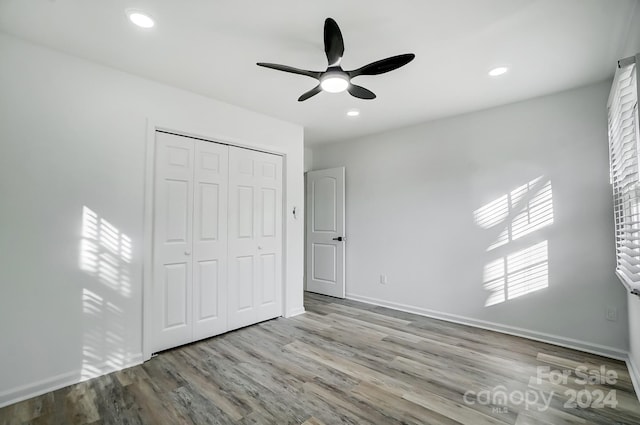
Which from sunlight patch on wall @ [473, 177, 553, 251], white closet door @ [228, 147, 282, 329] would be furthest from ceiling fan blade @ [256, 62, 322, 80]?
sunlight patch on wall @ [473, 177, 553, 251]

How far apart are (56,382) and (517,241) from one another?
14.2 ft

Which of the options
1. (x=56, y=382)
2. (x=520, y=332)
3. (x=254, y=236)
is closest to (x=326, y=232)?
(x=254, y=236)

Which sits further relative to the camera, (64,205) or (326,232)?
(326,232)

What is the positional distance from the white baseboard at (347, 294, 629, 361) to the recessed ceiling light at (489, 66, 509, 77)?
8.55ft

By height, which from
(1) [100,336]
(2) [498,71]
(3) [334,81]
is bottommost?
(1) [100,336]

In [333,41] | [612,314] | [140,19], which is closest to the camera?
[333,41]

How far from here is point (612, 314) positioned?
2.71 m

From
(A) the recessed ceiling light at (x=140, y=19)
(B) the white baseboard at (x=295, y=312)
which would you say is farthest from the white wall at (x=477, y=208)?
(A) the recessed ceiling light at (x=140, y=19)

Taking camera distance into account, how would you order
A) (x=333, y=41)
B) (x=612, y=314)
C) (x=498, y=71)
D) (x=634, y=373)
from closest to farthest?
(x=333, y=41) < (x=634, y=373) < (x=498, y=71) < (x=612, y=314)

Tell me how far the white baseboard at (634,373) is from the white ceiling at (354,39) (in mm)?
2414

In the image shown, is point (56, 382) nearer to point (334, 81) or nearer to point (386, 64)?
point (334, 81)

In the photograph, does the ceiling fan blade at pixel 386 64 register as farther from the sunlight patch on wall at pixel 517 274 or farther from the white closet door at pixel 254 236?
the sunlight patch on wall at pixel 517 274

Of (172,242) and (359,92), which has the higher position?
(359,92)

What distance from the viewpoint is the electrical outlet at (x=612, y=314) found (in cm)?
270
